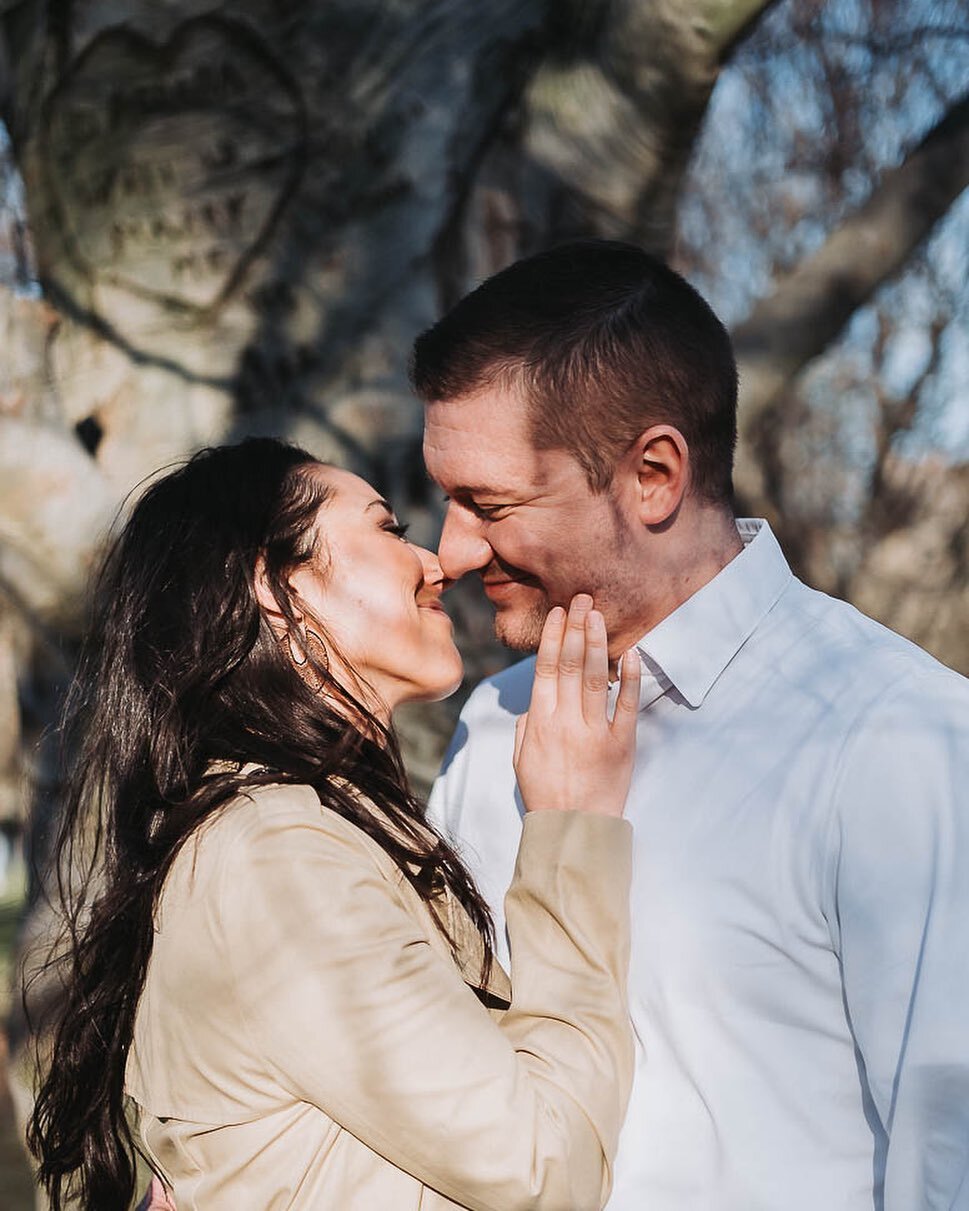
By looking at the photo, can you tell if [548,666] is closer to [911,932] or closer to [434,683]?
[434,683]

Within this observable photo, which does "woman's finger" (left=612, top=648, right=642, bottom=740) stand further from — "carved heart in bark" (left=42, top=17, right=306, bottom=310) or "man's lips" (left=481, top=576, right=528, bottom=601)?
"carved heart in bark" (left=42, top=17, right=306, bottom=310)

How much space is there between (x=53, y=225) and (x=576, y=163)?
1.38 meters

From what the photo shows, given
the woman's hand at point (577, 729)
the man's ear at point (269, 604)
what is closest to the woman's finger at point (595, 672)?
the woman's hand at point (577, 729)

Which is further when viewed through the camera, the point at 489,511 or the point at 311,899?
the point at 489,511

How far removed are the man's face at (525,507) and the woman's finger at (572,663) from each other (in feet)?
0.59

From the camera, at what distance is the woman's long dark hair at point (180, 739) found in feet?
6.27

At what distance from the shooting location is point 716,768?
1953mm

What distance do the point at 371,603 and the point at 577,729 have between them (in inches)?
16.4

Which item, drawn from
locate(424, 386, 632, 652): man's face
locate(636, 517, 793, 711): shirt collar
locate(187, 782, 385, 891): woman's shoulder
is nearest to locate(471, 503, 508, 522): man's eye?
locate(424, 386, 632, 652): man's face

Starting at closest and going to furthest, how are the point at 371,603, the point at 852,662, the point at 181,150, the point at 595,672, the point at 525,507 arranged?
the point at 852,662
the point at 595,672
the point at 371,603
the point at 525,507
the point at 181,150

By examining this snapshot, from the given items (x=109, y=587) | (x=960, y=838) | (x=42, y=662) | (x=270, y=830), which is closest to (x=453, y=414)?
(x=109, y=587)

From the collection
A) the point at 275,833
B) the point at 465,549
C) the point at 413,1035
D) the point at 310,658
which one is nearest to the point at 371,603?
the point at 310,658

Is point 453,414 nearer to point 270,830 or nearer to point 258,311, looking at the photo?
point 270,830

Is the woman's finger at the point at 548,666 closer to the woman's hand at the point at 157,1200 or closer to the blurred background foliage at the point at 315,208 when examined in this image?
the woman's hand at the point at 157,1200
